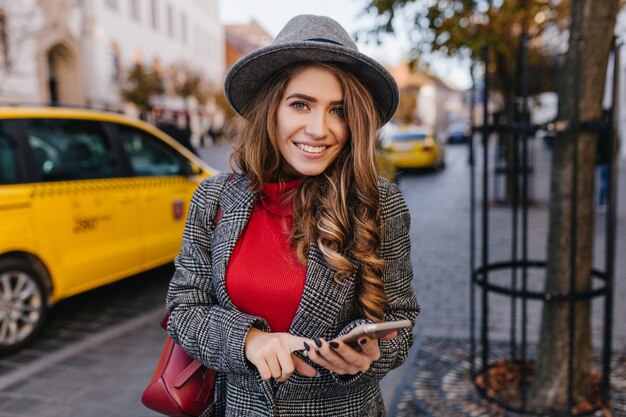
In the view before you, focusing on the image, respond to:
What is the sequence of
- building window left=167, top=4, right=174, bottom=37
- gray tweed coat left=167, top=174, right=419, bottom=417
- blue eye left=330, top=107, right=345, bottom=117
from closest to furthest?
gray tweed coat left=167, top=174, right=419, bottom=417, blue eye left=330, top=107, right=345, bottom=117, building window left=167, top=4, right=174, bottom=37

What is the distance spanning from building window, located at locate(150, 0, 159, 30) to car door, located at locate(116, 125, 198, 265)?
1328 inches

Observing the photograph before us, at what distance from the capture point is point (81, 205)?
494cm

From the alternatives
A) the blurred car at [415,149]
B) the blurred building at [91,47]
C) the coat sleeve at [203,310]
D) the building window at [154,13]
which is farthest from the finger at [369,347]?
the building window at [154,13]

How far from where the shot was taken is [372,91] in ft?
5.77

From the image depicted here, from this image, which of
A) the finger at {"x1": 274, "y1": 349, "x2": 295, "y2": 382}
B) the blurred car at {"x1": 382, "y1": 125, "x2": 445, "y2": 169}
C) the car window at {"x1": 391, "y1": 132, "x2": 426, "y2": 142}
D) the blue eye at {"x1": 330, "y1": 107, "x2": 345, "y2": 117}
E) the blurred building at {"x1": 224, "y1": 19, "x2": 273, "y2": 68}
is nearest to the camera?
the finger at {"x1": 274, "y1": 349, "x2": 295, "y2": 382}

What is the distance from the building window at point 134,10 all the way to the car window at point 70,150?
103 feet

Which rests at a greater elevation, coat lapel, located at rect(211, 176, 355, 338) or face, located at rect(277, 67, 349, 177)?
face, located at rect(277, 67, 349, 177)

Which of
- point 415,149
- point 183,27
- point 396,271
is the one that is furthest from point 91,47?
point 396,271

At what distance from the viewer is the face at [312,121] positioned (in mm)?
1643

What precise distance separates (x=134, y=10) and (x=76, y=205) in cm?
3281

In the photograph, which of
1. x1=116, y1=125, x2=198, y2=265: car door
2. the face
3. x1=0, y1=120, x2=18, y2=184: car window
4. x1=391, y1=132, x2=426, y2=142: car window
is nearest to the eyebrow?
the face

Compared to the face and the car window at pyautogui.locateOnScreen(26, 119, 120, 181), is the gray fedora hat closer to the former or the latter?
the face

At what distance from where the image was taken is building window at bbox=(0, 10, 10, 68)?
1927 cm

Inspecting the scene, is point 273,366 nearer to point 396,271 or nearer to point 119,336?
point 396,271
